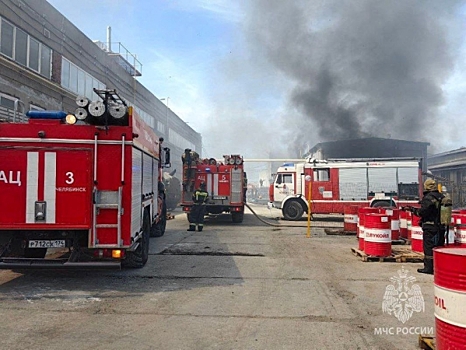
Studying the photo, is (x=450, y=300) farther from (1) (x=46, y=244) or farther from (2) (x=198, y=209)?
(2) (x=198, y=209)

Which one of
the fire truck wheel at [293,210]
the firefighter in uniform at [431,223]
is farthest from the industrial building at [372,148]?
the firefighter in uniform at [431,223]

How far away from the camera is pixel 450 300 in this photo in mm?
2697

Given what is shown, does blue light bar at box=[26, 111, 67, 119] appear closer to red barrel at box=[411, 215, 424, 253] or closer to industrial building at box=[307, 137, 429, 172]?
red barrel at box=[411, 215, 424, 253]

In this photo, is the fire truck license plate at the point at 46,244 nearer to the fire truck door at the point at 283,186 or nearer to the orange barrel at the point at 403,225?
the orange barrel at the point at 403,225

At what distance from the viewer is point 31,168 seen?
5676 millimetres

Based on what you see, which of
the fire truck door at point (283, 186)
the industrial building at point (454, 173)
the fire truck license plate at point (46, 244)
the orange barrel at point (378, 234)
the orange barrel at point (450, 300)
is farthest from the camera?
the industrial building at point (454, 173)

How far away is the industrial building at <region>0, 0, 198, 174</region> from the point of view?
1409 cm

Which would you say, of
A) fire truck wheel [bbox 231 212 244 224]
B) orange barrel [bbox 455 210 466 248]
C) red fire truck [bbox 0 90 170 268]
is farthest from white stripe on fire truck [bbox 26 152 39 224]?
fire truck wheel [bbox 231 212 244 224]

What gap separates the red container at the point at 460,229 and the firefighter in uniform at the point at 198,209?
308 inches

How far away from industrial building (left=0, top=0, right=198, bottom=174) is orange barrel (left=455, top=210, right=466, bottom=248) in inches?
428

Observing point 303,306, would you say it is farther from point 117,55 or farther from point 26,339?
point 117,55

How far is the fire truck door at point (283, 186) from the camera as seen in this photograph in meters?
18.1

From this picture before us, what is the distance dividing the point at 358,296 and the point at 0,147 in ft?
18.0

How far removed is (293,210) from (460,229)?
10652mm
